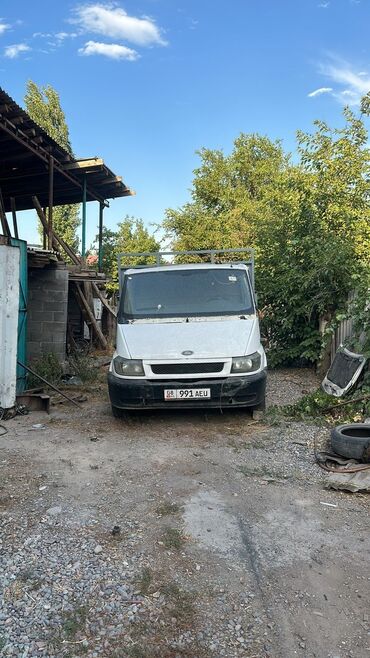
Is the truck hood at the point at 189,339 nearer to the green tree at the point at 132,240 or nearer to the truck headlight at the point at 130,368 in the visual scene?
the truck headlight at the point at 130,368

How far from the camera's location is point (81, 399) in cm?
674

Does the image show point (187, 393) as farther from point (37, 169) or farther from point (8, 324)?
point (37, 169)

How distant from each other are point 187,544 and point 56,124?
82.4 feet

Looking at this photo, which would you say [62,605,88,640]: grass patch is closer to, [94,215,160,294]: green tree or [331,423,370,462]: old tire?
[331,423,370,462]: old tire

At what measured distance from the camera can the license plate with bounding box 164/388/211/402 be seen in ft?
16.1

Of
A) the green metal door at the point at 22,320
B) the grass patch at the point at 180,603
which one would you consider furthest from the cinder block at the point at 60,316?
the grass patch at the point at 180,603

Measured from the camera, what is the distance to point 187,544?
111 inches

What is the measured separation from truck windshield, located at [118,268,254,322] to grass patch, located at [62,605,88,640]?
3.68 meters

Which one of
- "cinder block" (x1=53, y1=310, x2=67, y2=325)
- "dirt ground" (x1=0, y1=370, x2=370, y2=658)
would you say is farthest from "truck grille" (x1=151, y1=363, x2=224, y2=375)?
"cinder block" (x1=53, y1=310, x2=67, y2=325)

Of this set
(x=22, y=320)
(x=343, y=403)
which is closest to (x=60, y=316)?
(x=22, y=320)

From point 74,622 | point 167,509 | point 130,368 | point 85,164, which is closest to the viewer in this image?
point 74,622

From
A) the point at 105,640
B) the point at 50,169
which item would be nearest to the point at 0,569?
the point at 105,640

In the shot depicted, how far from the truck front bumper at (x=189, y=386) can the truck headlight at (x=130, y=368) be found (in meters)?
0.07

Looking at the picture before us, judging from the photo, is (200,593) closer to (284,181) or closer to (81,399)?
(81,399)
